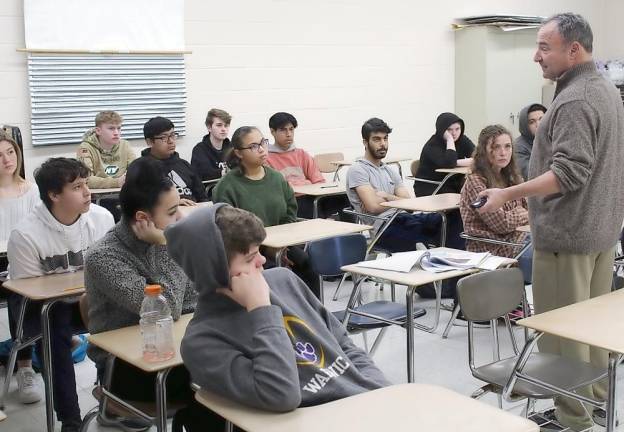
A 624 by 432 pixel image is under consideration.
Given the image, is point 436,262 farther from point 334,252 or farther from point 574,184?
point 574,184

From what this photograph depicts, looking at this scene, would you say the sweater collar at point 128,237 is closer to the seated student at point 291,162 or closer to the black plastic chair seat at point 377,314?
the black plastic chair seat at point 377,314

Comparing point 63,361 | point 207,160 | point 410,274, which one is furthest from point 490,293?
point 207,160

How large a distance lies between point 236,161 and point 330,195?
4.51 ft

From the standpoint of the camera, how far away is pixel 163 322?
2174 millimetres

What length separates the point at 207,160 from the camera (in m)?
6.07

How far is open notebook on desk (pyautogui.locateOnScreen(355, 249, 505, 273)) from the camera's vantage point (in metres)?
3.06

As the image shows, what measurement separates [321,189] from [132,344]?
3.32 metres

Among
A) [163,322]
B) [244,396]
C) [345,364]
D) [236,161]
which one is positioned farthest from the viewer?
[236,161]

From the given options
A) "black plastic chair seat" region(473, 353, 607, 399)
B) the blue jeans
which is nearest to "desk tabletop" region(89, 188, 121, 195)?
the blue jeans

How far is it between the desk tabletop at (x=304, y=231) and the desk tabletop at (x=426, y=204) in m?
0.63

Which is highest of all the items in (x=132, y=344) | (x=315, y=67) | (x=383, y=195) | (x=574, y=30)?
(x=315, y=67)

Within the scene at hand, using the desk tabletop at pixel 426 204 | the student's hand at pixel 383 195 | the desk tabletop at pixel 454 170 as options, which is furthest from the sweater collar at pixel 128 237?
the desk tabletop at pixel 454 170

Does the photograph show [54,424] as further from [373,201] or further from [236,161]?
[373,201]

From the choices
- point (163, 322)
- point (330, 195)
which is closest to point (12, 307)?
point (163, 322)
